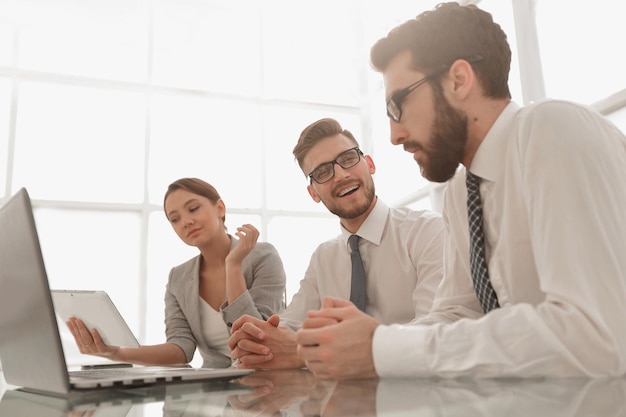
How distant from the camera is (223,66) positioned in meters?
5.82

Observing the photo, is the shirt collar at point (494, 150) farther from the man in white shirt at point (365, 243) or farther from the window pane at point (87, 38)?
the window pane at point (87, 38)

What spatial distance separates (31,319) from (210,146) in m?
4.90

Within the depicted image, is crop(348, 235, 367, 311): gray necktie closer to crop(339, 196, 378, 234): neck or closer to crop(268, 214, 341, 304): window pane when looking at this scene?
crop(339, 196, 378, 234): neck

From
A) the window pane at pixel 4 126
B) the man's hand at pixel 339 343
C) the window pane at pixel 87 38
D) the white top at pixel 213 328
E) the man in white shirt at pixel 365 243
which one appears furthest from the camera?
the window pane at pixel 87 38

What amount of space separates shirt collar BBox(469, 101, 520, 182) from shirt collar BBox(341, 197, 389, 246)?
2.56 feet

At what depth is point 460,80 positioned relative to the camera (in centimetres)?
121

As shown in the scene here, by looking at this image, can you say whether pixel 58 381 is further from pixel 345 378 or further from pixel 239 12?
pixel 239 12

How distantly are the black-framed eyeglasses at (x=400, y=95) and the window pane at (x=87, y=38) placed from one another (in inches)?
185

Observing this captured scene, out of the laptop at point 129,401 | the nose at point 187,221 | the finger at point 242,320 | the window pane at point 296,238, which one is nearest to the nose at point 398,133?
the finger at point 242,320

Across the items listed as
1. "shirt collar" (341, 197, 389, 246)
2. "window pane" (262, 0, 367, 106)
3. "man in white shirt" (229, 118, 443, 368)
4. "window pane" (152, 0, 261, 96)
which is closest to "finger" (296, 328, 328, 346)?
"man in white shirt" (229, 118, 443, 368)

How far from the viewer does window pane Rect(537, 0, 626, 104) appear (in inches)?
113

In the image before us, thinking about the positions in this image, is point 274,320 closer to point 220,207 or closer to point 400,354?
point 400,354

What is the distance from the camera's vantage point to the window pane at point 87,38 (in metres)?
5.18

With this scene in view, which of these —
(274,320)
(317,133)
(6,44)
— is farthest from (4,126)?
(274,320)
